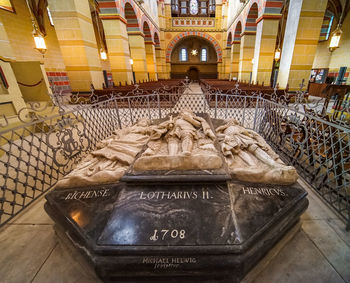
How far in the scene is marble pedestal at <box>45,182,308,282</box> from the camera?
1242 mm

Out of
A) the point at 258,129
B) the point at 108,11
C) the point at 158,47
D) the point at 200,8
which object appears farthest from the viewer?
the point at 200,8

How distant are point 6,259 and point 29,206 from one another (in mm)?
790

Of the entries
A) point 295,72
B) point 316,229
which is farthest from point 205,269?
point 295,72

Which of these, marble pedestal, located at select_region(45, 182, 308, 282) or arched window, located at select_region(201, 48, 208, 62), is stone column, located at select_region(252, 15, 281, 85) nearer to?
marble pedestal, located at select_region(45, 182, 308, 282)

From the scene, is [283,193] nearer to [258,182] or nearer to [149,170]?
[258,182]

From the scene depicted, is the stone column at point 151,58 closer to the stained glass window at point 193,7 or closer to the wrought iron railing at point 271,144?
the stained glass window at point 193,7

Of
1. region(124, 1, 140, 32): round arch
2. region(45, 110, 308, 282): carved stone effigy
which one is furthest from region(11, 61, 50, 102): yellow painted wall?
region(124, 1, 140, 32): round arch

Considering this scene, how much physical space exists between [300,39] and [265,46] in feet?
6.66

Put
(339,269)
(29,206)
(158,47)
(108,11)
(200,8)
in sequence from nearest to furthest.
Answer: (339,269) < (29,206) < (108,11) < (158,47) < (200,8)

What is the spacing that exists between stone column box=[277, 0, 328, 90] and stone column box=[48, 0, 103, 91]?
8551 mm

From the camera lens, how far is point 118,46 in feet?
28.5

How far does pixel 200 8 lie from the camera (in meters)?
20.8

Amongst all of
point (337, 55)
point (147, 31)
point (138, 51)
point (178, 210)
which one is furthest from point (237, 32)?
point (178, 210)

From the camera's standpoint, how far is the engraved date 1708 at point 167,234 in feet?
4.30
